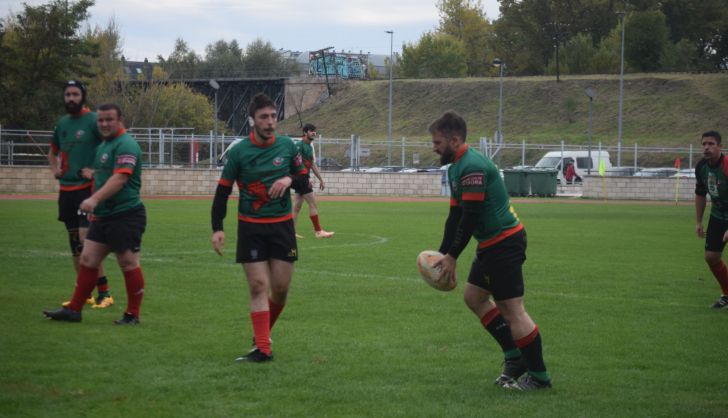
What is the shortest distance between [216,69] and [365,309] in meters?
98.7

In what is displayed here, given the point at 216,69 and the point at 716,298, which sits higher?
the point at 216,69

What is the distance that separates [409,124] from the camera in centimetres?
7894

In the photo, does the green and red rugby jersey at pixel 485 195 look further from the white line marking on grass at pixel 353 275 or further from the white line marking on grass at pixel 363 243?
the white line marking on grass at pixel 363 243

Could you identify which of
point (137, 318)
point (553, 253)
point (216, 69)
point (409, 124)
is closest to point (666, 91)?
point (409, 124)

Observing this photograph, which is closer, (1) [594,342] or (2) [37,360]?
(2) [37,360]

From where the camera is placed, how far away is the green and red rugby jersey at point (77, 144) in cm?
966

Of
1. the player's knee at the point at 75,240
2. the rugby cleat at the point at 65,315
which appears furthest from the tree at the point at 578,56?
the rugby cleat at the point at 65,315

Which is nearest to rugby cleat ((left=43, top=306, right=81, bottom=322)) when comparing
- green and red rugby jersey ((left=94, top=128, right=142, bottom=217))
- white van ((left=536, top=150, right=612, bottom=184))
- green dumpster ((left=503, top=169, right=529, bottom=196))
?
green and red rugby jersey ((left=94, top=128, right=142, bottom=217))

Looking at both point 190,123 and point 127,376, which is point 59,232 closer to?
point 127,376

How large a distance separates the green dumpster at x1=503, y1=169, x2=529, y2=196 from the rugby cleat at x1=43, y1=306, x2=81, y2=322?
3553cm

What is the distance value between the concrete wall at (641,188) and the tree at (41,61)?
2868 centimetres

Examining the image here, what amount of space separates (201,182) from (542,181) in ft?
50.8

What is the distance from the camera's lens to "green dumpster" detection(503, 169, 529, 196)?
1703 inches

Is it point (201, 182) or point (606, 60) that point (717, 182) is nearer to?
point (201, 182)
